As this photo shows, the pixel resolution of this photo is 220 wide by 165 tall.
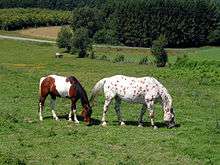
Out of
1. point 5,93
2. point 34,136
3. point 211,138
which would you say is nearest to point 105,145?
point 34,136

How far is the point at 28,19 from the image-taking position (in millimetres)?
127875

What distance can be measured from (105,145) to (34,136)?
10.2ft

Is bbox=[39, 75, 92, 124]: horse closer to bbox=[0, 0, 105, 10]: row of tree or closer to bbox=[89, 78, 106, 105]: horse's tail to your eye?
bbox=[89, 78, 106, 105]: horse's tail

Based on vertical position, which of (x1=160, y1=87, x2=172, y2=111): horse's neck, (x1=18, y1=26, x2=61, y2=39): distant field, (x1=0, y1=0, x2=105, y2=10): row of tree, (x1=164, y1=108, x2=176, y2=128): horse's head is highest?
(x1=0, y1=0, x2=105, y2=10): row of tree

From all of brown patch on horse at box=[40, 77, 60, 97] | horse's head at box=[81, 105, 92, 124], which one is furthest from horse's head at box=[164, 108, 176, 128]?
brown patch on horse at box=[40, 77, 60, 97]

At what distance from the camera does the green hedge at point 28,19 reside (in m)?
121

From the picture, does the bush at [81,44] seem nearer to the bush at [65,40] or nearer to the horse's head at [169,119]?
the bush at [65,40]

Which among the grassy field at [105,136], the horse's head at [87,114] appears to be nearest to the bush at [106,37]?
the grassy field at [105,136]

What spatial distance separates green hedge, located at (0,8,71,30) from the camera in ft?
398

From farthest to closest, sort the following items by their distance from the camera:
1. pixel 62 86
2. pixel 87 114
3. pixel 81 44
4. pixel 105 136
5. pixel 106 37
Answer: pixel 106 37 → pixel 81 44 → pixel 62 86 → pixel 87 114 → pixel 105 136

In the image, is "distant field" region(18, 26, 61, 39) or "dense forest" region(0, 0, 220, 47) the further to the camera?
"distant field" region(18, 26, 61, 39)

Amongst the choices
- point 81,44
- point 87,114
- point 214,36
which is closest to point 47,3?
point 214,36

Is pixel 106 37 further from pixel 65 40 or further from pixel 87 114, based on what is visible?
pixel 87 114

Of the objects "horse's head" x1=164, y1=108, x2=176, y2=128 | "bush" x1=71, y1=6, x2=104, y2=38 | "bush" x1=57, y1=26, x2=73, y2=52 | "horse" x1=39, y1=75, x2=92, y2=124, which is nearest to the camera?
"horse's head" x1=164, y1=108, x2=176, y2=128
